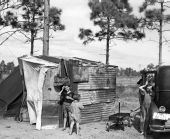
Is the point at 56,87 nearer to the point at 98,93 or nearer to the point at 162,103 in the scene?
the point at 98,93

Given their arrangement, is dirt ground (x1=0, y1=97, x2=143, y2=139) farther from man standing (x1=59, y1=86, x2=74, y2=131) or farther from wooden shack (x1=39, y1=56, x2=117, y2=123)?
wooden shack (x1=39, y1=56, x2=117, y2=123)

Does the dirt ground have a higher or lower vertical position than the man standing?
lower

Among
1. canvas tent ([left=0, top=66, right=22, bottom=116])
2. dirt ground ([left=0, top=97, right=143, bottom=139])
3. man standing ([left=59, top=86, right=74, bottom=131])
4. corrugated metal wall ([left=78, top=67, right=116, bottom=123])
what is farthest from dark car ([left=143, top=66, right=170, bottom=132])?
canvas tent ([left=0, top=66, right=22, bottom=116])

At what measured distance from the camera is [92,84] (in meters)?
11.8

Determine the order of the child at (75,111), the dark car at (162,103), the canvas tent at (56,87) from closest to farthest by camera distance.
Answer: the dark car at (162,103), the child at (75,111), the canvas tent at (56,87)

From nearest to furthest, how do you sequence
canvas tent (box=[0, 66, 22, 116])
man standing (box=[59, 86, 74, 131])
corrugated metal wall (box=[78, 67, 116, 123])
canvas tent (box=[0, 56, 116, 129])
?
man standing (box=[59, 86, 74, 131]) < canvas tent (box=[0, 56, 116, 129]) < corrugated metal wall (box=[78, 67, 116, 123]) < canvas tent (box=[0, 66, 22, 116])

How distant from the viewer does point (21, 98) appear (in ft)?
40.5

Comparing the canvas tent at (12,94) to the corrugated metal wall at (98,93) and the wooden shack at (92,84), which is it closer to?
the wooden shack at (92,84)

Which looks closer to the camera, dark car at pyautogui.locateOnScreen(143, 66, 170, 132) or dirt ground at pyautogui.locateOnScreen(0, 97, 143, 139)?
dark car at pyautogui.locateOnScreen(143, 66, 170, 132)

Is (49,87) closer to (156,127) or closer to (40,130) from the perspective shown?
(40,130)

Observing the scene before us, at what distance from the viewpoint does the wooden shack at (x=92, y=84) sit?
11062 millimetres

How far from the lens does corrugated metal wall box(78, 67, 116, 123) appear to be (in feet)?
37.4

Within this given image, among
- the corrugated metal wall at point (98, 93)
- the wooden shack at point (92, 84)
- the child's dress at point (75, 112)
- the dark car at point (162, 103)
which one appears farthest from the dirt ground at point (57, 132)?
the dark car at point (162, 103)

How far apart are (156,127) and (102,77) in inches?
147
